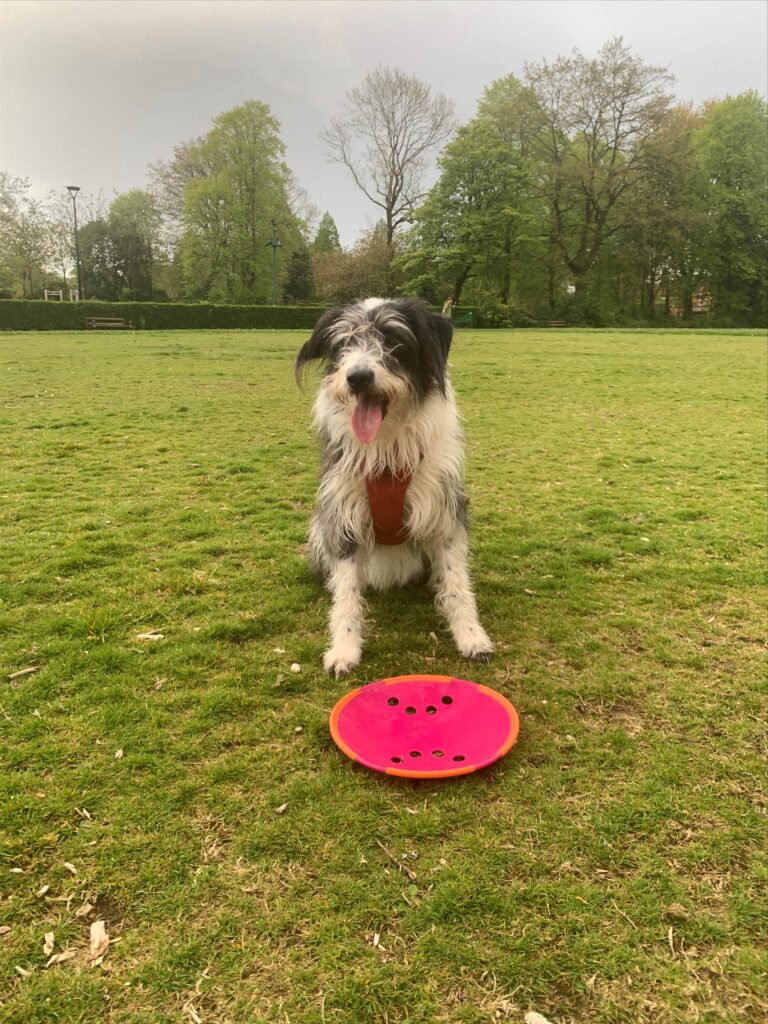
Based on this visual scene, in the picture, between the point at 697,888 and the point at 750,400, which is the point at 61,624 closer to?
the point at 697,888

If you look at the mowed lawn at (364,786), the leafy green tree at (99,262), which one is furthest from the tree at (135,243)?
the mowed lawn at (364,786)

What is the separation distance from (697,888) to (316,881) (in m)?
1.24

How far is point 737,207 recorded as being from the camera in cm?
5134

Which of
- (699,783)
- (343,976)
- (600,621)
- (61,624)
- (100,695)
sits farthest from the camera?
(600,621)

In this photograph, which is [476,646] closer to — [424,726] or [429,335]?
[424,726]

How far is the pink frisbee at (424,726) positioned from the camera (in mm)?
2555

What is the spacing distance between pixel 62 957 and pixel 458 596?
8.10 feet

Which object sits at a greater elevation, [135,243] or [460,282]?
[135,243]

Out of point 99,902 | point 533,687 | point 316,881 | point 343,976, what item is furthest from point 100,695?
point 533,687

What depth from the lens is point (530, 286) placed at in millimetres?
51219

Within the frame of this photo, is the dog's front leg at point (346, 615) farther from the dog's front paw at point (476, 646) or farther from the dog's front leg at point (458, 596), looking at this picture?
the dog's front paw at point (476, 646)

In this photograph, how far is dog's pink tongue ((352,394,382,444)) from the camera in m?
3.33

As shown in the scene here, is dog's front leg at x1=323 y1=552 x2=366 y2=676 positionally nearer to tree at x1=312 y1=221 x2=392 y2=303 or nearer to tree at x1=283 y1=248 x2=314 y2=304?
tree at x1=312 y1=221 x2=392 y2=303

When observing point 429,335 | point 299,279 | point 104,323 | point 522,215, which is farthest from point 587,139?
point 429,335
